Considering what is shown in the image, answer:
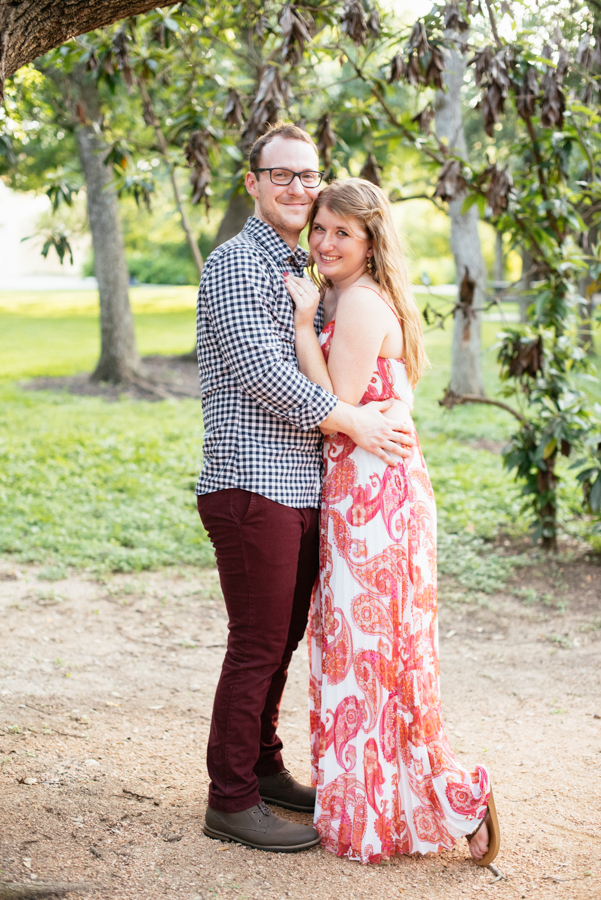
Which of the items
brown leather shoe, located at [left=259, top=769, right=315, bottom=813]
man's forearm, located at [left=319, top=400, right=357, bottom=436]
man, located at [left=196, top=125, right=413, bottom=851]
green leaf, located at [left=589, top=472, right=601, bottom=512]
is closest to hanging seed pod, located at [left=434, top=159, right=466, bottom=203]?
green leaf, located at [left=589, top=472, right=601, bottom=512]

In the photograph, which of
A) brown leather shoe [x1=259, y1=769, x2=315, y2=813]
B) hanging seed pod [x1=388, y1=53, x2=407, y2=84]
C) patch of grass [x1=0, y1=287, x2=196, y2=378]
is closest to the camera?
brown leather shoe [x1=259, y1=769, x2=315, y2=813]

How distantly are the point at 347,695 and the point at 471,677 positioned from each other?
1.78m

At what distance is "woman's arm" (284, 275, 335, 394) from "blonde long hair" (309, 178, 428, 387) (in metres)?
0.24

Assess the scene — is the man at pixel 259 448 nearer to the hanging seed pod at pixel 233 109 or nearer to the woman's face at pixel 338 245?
the woman's face at pixel 338 245

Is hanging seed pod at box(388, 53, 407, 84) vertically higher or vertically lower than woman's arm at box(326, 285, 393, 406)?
higher

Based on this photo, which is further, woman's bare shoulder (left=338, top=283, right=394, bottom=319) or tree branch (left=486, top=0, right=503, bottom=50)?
tree branch (left=486, top=0, right=503, bottom=50)

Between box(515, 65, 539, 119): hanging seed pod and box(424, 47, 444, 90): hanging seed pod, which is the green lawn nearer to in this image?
box(515, 65, 539, 119): hanging seed pod

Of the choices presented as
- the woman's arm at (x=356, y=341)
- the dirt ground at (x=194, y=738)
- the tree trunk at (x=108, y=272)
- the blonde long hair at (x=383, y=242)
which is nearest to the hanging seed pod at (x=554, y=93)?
the blonde long hair at (x=383, y=242)

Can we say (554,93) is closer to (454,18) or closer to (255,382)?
(454,18)

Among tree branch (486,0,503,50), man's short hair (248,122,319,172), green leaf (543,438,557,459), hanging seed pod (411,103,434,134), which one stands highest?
tree branch (486,0,503,50)

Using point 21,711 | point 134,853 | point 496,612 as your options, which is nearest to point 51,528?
point 21,711

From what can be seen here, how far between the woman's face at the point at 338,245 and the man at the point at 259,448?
7cm

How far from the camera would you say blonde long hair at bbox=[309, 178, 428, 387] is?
98.3 inches

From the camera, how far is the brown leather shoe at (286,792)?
113 inches
